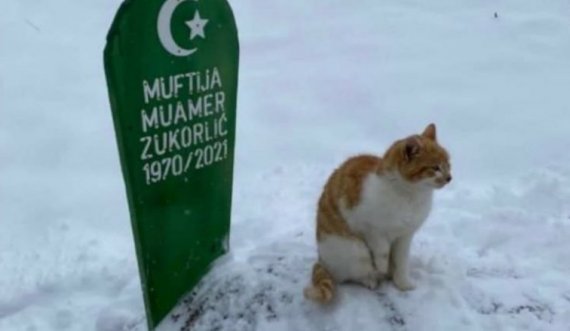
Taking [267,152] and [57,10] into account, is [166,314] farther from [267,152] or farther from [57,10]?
[57,10]

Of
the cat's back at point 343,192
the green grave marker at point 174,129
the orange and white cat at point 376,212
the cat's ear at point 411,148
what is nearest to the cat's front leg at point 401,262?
the orange and white cat at point 376,212

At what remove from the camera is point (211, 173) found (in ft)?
9.73

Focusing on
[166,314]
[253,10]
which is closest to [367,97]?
[253,10]

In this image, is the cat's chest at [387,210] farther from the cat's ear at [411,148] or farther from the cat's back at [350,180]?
the cat's ear at [411,148]

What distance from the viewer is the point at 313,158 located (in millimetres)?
4590

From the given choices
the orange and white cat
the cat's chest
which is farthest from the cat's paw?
the cat's chest

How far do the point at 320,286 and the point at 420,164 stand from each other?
0.58 meters

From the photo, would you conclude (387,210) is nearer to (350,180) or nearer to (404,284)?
(350,180)

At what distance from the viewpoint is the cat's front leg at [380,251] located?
2.66 metres

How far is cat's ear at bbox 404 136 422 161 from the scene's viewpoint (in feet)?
8.18

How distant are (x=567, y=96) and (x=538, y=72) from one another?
1.43ft

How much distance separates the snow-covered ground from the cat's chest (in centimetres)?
31

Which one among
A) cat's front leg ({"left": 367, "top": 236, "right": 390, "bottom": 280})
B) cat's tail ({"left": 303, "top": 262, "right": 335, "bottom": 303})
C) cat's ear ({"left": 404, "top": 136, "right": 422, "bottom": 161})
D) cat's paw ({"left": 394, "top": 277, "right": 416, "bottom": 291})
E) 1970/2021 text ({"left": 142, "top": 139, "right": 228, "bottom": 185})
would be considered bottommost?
cat's paw ({"left": 394, "top": 277, "right": 416, "bottom": 291})

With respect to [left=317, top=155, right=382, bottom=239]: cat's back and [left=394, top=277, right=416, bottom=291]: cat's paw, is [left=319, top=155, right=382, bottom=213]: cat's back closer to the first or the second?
[left=317, top=155, right=382, bottom=239]: cat's back
